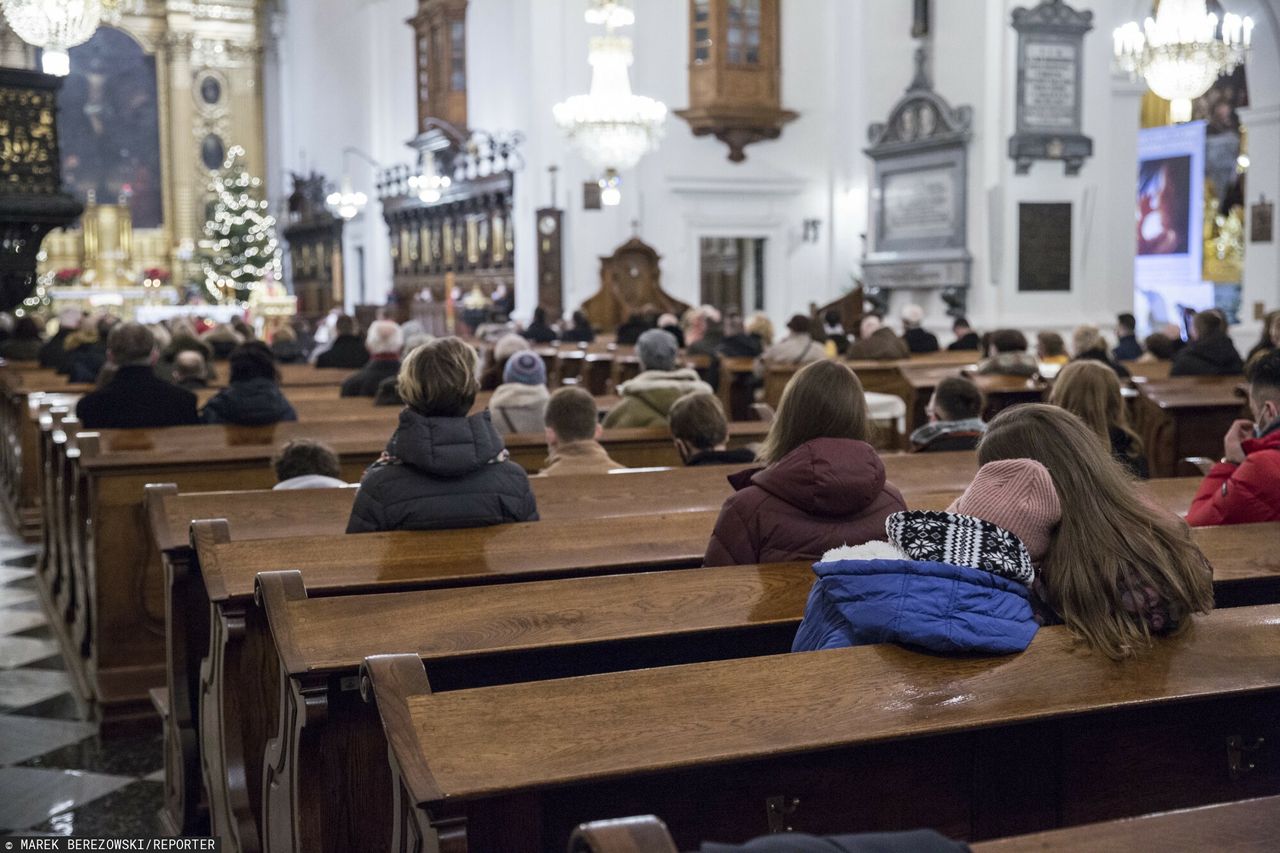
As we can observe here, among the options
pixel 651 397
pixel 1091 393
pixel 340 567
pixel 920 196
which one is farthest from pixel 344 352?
pixel 340 567

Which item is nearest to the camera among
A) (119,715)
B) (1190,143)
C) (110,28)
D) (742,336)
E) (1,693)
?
(119,715)

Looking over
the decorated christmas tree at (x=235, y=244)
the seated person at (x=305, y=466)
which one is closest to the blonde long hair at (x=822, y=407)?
the seated person at (x=305, y=466)

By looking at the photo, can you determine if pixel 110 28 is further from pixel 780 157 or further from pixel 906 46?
pixel 906 46

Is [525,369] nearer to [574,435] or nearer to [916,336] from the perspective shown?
[574,435]

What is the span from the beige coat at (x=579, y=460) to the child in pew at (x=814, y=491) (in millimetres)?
1760

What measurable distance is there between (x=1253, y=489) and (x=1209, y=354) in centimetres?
563

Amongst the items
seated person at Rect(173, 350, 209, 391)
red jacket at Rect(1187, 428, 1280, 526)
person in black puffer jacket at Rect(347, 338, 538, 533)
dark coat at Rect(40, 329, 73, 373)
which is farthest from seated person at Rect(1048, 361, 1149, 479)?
dark coat at Rect(40, 329, 73, 373)

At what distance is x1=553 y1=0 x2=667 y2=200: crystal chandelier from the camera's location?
1404 centimetres

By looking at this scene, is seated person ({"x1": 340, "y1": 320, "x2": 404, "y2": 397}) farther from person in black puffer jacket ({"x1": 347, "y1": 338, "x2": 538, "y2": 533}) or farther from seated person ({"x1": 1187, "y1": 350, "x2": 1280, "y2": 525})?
seated person ({"x1": 1187, "y1": 350, "x2": 1280, "y2": 525})

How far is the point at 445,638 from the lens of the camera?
2574mm

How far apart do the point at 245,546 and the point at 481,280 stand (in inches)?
637

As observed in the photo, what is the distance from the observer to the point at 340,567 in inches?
129

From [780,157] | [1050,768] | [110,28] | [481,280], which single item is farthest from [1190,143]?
[1050,768]

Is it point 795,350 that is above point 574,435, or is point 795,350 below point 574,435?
above
